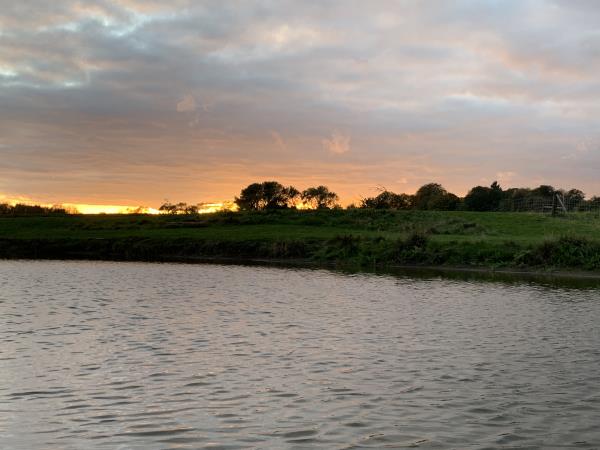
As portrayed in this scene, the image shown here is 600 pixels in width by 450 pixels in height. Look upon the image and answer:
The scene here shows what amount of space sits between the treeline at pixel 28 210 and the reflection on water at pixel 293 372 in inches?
2580

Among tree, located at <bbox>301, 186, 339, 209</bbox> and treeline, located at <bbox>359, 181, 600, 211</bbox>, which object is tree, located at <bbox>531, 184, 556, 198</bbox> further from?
tree, located at <bbox>301, 186, 339, 209</bbox>

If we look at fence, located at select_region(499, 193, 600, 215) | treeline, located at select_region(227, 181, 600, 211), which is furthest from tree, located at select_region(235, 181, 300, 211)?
fence, located at select_region(499, 193, 600, 215)

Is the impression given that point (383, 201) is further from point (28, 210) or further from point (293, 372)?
point (293, 372)

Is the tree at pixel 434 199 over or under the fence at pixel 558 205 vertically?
over

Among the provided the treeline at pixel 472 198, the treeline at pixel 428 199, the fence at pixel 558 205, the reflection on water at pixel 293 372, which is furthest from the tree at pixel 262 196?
the reflection on water at pixel 293 372

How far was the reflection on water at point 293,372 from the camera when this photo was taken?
10828mm

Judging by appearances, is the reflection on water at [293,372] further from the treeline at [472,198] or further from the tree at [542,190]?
the tree at [542,190]

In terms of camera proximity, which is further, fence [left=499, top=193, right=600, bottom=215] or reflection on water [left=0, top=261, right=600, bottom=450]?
fence [left=499, top=193, right=600, bottom=215]

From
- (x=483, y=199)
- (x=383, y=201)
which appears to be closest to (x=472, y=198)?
(x=483, y=199)

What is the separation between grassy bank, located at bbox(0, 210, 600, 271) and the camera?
167 ft

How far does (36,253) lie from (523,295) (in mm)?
50794

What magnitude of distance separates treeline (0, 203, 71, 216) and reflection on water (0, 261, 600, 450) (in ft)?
215

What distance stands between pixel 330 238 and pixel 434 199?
65004mm

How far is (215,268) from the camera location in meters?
48.4
